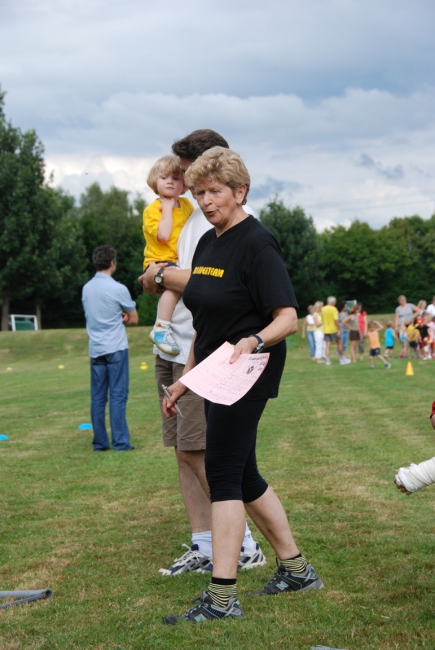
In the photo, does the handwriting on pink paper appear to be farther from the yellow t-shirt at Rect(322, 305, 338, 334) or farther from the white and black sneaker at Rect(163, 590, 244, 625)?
the yellow t-shirt at Rect(322, 305, 338, 334)

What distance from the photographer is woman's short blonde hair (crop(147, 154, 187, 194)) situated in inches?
171

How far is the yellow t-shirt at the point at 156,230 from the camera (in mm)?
4441

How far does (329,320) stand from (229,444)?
20.4 meters

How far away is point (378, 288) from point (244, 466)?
76734mm

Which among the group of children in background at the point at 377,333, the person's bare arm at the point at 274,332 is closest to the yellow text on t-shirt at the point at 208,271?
the person's bare arm at the point at 274,332

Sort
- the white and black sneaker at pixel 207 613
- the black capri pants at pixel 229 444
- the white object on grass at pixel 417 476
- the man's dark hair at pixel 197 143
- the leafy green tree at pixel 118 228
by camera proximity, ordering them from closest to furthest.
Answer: the white object on grass at pixel 417 476 → the white and black sneaker at pixel 207 613 → the black capri pants at pixel 229 444 → the man's dark hair at pixel 197 143 → the leafy green tree at pixel 118 228

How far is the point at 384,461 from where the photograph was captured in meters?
7.33

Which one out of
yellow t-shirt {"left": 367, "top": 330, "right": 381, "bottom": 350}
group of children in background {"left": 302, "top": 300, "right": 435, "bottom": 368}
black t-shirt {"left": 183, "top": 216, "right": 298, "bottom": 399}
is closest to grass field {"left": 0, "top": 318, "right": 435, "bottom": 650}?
black t-shirt {"left": 183, "top": 216, "right": 298, "bottom": 399}

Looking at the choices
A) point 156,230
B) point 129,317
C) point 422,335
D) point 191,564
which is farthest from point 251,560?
point 422,335

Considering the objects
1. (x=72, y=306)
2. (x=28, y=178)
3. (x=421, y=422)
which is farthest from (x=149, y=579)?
(x=72, y=306)

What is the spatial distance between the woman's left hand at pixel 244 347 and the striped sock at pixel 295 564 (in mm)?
1143

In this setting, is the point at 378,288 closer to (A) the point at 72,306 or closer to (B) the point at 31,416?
(A) the point at 72,306

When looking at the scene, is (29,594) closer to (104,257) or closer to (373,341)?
(104,257)

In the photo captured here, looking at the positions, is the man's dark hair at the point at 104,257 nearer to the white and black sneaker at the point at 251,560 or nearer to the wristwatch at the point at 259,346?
the white and black sneaker at the point at 251,560
